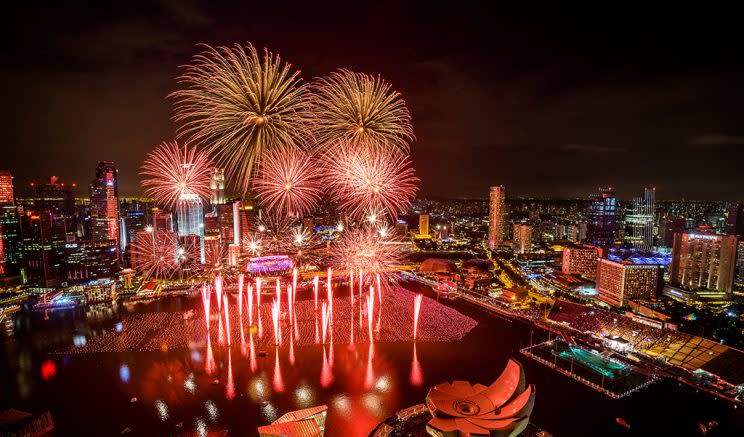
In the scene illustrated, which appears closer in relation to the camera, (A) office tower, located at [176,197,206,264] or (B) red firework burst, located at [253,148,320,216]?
(B) red firework burst, located at [253,148,320,216]

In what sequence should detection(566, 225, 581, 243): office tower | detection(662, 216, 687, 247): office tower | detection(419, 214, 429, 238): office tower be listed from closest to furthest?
detection(662, 216, 687, 247): office tower
detection(566, 225, 581, 243): office tower
detection(419, 214, 429, 238): office tower

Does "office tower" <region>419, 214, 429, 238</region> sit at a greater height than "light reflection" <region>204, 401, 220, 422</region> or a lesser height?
greater

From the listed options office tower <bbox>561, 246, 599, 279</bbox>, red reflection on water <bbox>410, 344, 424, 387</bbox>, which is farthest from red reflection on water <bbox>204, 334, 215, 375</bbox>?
office tower <bbox>561, 246, 599, 279</bbox>

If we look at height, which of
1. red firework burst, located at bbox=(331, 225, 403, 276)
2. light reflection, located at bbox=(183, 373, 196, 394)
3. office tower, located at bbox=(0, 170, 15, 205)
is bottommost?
light reflection, located at bbox=(183, 373, 196, 394)

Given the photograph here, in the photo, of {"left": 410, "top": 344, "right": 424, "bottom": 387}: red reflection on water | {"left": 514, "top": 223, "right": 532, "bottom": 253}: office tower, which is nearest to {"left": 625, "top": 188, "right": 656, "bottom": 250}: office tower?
{"left": 514, "top": 223, "right": 532, "bottom": 253}: office tower

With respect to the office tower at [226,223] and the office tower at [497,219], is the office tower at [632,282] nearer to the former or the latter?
the office tower at [497,219]

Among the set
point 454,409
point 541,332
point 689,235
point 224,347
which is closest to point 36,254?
point 224,347

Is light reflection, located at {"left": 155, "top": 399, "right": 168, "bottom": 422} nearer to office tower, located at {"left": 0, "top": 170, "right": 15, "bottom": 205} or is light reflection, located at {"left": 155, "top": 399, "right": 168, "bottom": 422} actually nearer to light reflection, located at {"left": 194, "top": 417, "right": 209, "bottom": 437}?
light reflection, located at {"left": 194, "top": 417, "right": 209, "bottom": 437}

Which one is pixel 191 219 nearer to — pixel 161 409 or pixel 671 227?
pixel 161 409

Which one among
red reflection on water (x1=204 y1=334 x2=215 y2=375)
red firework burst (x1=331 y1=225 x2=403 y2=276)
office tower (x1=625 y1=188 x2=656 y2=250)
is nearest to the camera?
red reflection on water (x1=204 y1=334 x2=215 y2=375)
